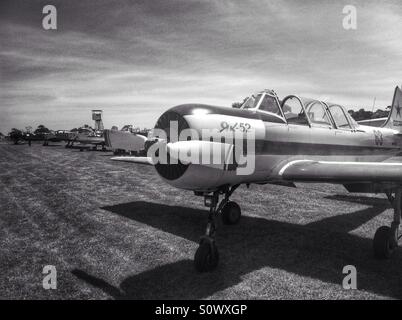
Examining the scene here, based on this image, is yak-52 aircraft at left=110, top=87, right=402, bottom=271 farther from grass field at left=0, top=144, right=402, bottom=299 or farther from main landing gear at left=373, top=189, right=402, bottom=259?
grass field at left=0, top=144, right=402, bottom=299

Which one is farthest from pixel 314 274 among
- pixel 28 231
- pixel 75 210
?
pixel 75 210

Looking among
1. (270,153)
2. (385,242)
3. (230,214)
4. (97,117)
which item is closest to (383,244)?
(385,242)

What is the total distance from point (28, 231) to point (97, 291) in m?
3.41

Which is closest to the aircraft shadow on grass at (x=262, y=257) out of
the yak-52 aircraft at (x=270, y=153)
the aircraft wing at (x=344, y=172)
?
the yak-52 aircraft at (x=270, y=153)

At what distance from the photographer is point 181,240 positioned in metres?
6.34

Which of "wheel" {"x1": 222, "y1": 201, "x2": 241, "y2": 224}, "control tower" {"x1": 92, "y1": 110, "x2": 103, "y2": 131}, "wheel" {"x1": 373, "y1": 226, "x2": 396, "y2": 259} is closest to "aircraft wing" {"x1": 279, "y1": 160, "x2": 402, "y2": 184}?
"wheel" {"x1": 373, "y1": 226, "x2": 396, "y2": 259}

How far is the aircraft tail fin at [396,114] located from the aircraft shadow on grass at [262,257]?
3771 mm

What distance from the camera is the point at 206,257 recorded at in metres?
4.94

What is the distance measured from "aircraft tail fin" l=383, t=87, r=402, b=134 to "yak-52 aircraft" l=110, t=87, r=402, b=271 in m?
3.35

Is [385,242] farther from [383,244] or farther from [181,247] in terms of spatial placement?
[181,247]

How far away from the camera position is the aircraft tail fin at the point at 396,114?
1057 centimetres

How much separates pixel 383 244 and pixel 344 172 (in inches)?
58.4

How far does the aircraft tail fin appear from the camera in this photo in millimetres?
10570
